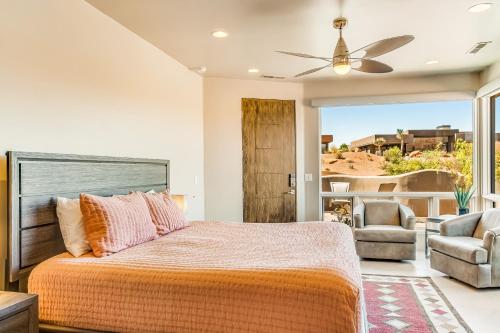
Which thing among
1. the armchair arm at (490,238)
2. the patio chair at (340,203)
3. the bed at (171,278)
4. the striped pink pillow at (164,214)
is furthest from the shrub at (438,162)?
the striped pink pillow at (164,214)

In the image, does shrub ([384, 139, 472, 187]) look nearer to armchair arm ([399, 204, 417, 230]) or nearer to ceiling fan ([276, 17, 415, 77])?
armchair arm ([399, 204, 417, 230])

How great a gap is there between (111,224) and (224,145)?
323 cm

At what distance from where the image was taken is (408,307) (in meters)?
3.27

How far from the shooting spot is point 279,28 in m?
3.62

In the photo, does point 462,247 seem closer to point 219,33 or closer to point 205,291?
point 205,291

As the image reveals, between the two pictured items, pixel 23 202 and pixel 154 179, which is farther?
pixel 154 179

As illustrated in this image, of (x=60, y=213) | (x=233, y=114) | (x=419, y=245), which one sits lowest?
(x=419, y=245)

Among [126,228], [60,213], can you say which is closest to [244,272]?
[126,228]

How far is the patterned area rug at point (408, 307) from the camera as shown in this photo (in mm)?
2879

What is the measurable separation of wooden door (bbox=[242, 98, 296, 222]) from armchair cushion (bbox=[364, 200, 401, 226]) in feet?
3.70

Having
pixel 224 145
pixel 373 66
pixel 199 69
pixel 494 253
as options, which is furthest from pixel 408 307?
pixel 199 69

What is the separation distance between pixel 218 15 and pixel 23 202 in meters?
2.17

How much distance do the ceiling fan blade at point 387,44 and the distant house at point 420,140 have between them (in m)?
2.91

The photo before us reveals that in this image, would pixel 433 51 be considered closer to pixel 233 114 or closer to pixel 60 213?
pixel 233 114
